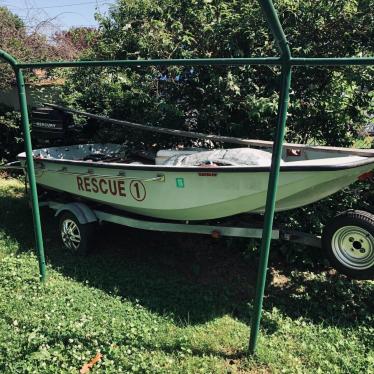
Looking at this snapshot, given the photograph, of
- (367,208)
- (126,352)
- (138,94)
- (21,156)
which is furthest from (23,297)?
(367,208)

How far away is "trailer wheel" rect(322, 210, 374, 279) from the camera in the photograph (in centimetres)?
361

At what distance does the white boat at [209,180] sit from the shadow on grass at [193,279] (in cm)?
64

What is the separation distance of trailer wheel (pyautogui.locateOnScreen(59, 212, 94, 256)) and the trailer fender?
0.15ft

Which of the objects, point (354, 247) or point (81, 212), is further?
point (81, 212)

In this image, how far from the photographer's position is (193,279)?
15.2 ft

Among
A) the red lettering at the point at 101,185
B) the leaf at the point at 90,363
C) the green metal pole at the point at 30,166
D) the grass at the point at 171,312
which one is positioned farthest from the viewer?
the red lettering at the point at 101,185

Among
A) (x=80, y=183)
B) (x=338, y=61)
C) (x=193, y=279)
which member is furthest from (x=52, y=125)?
(x=338, y=61)

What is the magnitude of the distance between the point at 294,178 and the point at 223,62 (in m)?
1.26

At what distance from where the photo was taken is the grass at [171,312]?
324 centimetres

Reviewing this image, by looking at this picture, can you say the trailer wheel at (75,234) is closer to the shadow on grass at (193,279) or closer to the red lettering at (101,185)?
the shadow on grass at (193,279)

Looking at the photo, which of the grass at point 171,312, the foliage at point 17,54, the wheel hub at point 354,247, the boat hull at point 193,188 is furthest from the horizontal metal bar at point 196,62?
the foliage at point 17,54

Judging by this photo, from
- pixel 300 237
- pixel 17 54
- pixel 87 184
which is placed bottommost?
pixel 300 237

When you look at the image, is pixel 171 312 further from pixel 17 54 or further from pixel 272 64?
pixel 17 54

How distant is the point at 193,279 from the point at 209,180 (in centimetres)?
121
